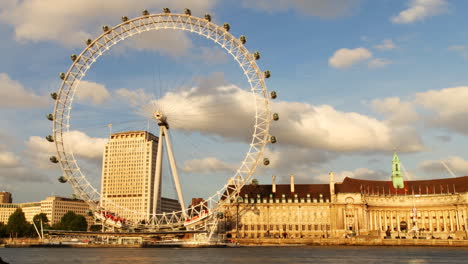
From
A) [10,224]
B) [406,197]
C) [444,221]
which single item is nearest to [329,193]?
[406,197]

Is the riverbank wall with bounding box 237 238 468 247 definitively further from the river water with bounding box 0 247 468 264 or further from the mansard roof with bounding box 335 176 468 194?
the river water with bounding box 0 247 468 264

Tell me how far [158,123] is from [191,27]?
1798 centimetres

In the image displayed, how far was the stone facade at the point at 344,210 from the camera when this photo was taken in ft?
496

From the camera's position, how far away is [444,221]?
15262 centimetres

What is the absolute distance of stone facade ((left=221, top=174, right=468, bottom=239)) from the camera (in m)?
151

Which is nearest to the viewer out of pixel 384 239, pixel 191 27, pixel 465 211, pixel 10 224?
pixel 191 27

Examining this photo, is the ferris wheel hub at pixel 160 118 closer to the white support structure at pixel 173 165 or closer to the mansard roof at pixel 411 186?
the white support structure at pixel 173 165

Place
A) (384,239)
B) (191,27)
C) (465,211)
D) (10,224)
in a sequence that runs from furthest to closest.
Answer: (10,224) < (465,211) < (384,239) < (191,27)

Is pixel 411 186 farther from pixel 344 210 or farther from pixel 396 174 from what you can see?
pixel 344 210

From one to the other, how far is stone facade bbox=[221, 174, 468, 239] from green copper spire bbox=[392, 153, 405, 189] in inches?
222

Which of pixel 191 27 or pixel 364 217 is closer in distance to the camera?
pixel 191 27

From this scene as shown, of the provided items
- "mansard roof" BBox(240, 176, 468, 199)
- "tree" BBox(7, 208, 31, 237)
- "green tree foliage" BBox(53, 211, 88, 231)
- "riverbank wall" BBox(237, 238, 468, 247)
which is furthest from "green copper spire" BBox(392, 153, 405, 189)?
"tree" BBox(7, 208, 31, 237)

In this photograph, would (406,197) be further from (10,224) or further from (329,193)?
(10,224)

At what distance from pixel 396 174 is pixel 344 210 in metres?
29.2
